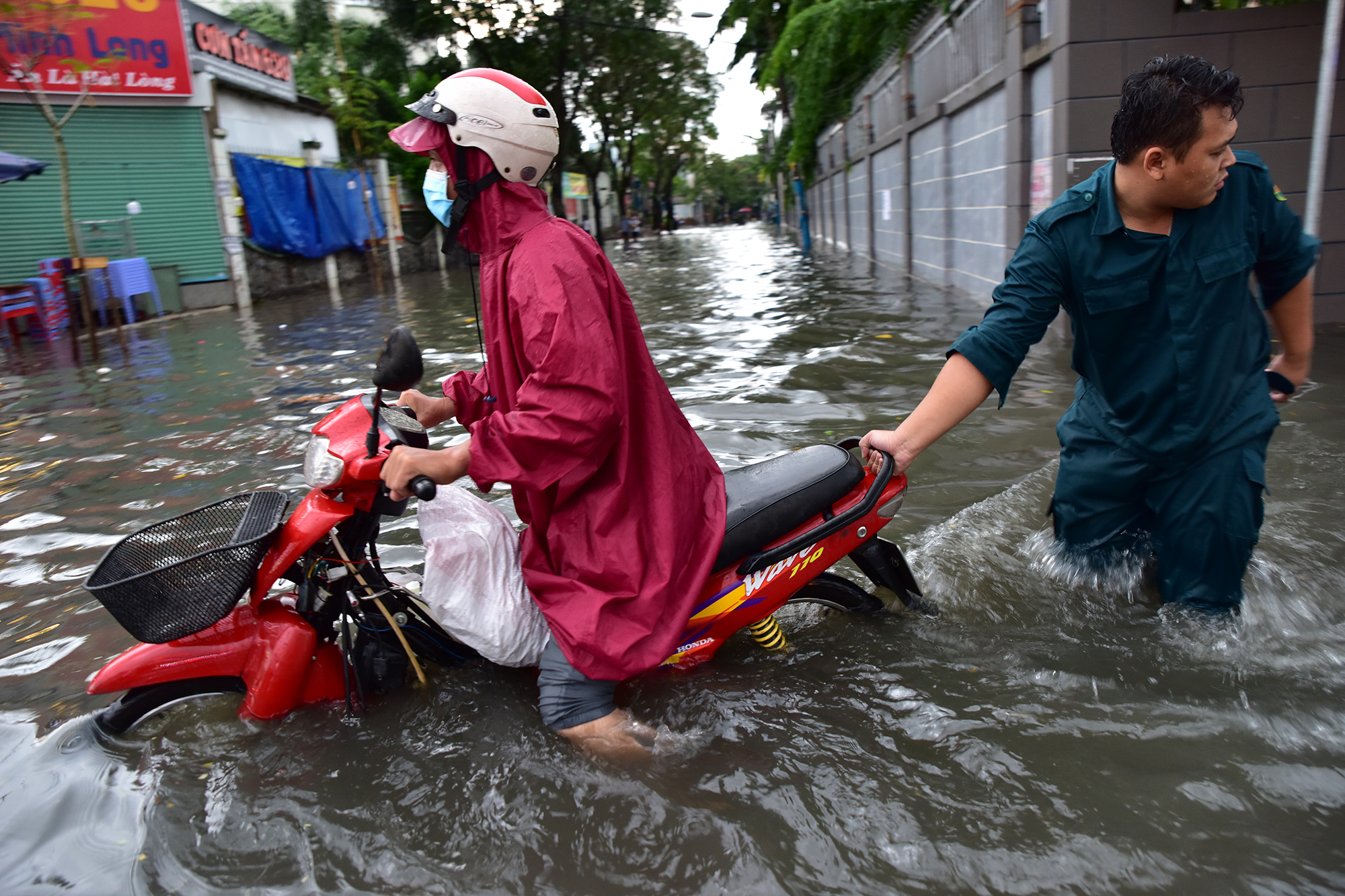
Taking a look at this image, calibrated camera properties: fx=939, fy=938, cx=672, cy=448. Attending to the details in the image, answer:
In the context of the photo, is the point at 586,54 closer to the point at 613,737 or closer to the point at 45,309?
the point at 45,309

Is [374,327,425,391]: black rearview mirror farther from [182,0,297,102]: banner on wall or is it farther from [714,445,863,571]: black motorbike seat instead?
[182,0,297,102]: banner on wall

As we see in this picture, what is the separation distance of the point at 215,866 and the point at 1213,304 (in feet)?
9.60

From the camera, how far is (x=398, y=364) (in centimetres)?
216

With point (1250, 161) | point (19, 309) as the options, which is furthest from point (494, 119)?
point (19, 309)

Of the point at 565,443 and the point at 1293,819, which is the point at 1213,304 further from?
the point at 565,443

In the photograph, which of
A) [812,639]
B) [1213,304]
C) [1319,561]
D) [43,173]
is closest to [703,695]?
[812,639]

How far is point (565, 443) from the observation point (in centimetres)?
218

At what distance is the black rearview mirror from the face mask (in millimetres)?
402

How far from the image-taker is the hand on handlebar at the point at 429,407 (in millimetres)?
2729

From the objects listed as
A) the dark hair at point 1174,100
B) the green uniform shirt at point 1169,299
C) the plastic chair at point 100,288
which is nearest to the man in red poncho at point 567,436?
the green uniform shirt at point 1169,299

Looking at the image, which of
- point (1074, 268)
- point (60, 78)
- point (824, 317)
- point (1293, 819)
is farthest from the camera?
point (60, 78)

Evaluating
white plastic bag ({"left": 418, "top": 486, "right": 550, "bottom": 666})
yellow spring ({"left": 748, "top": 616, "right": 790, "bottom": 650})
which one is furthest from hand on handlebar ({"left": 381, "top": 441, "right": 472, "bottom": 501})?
yellow spring ({"left": 748, "top": 616, "right": 790, "bottom": 650})

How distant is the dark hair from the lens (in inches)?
90.0

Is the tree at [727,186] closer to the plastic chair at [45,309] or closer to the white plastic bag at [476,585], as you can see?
the plastic chair at [45,309]
